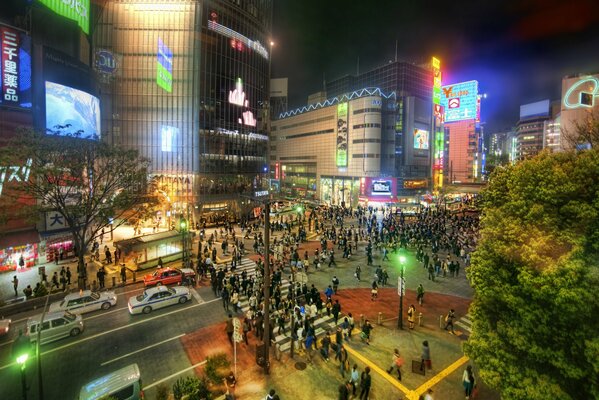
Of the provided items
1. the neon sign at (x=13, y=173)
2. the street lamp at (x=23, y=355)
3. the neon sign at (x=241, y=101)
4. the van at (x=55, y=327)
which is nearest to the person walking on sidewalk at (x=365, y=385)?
the street lamp at (x=23, y=355)

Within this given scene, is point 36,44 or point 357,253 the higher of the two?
point 36,44

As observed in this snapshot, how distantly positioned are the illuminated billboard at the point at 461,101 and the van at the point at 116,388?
98269 mm

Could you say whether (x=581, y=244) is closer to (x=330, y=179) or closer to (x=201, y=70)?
(x=201, y=70)

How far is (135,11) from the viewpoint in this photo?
151 ft

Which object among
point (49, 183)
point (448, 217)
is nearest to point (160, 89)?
point (49, 183)

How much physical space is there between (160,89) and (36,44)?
21.5m

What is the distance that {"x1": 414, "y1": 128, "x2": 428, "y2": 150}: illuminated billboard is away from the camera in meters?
70.1

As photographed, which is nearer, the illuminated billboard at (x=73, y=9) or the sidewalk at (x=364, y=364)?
the sidewalk at (x=364, y=364)

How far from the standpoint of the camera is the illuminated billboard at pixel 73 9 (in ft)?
95.7

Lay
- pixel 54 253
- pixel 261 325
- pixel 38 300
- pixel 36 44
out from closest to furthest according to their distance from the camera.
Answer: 1. pixel 261 325
2. pixel 38 300
3. pixel 36 44
4. pixel 54 253

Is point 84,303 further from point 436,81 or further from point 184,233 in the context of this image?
point 436,81

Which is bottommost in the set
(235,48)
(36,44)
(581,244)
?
(581,244)

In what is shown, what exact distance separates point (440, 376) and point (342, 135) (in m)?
A: 64.0

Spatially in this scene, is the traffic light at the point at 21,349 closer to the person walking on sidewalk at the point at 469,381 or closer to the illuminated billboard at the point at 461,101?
the person walking on sidewalk at the point at 469,381
